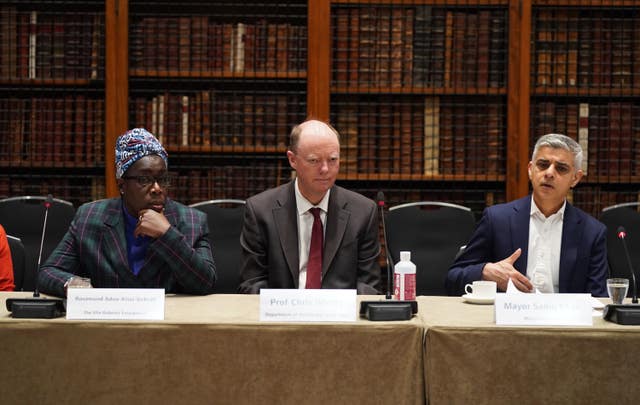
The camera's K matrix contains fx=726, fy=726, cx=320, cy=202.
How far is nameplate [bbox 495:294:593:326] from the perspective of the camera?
1.71m

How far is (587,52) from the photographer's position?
165 inches

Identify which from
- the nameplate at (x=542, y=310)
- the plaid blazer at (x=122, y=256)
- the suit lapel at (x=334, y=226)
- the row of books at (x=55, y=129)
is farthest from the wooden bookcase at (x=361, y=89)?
the nameplate at (x=542, y=310)

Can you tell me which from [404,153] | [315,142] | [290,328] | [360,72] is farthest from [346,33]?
[290,328]

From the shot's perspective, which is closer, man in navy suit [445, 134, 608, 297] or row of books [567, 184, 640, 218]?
man in navy suit [445, 134, 608, 297]

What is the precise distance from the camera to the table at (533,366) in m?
1.64

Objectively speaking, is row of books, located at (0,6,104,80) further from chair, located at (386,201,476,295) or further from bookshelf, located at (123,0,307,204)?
chair, located at (386,201,476,295)

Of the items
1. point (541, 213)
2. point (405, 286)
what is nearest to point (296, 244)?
point (405, 286)

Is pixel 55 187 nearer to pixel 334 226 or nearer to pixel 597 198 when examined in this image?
pixel 334 226

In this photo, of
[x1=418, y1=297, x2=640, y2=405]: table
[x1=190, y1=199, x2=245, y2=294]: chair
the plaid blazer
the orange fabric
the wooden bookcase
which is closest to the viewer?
[x1=418, y1=297, x2=640, y2=405]: table

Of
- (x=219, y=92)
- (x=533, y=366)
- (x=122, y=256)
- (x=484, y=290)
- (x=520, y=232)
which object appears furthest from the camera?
(x=219, y=92)

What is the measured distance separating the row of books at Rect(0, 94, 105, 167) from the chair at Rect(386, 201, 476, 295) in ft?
6.36

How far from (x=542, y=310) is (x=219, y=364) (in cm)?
77

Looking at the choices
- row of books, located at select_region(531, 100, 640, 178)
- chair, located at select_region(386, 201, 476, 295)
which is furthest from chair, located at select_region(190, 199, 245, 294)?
row of books, located at select_region(531, 100, 640, 178)

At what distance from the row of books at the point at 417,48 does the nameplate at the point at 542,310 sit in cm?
263
